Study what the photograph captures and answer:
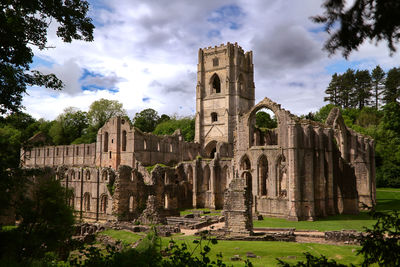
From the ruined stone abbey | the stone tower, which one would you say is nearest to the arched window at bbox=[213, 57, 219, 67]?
the stone tower

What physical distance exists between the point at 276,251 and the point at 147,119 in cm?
6413

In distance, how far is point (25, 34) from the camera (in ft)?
34.5

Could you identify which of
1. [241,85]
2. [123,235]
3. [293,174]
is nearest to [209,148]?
[241,85]

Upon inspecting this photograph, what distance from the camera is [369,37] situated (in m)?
4.65

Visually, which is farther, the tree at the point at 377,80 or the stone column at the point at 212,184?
the tree at the point at 377,80

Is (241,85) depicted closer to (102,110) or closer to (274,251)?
(102,110)

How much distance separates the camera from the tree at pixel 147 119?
72.5 meters

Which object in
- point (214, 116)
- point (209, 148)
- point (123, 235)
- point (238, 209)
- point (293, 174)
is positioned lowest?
point (123, 235)

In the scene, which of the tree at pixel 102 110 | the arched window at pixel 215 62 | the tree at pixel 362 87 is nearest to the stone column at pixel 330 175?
the arched window at pixel 215 62

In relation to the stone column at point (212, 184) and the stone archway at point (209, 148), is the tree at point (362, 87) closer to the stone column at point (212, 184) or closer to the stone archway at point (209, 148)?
the stone archway at point (209, 148)

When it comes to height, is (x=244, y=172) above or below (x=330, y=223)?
above

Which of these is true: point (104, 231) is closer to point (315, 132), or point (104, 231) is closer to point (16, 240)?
point (16, 240)

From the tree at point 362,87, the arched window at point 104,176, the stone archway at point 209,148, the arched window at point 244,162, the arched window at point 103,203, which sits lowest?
the arched window at point 103,203

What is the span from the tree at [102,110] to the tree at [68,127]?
152 centimetres
